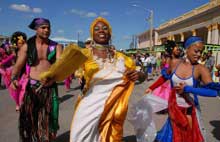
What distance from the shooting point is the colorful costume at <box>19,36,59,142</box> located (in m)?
4.21

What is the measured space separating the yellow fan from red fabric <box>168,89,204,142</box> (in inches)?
52.1

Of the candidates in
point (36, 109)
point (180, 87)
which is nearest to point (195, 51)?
point (180, 87)

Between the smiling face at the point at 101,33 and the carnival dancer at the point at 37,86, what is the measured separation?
640 millimetres

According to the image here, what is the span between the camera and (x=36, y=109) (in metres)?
4.27

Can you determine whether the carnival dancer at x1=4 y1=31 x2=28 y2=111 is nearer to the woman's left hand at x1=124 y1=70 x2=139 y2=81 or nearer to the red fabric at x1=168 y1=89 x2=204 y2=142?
the woman's left hand at x1=124 y1=70 x2=139 y2=81

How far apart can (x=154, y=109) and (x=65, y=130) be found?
6.92 ft

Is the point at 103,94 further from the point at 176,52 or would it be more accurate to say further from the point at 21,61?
the point at 176,52

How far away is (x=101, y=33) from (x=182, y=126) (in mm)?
1551

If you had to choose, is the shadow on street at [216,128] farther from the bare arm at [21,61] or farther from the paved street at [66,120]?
the bare arm at [21,61]

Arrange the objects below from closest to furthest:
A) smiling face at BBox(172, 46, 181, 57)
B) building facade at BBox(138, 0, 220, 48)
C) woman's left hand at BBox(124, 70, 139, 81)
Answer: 1. woman's left hand at BBox(124, 70, 139, 81)
2. smiling face at BBox(172, 46, 181, 57)
3. building facade at BBox(138, 0, 220, 48)

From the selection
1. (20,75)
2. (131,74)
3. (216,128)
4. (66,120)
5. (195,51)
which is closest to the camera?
(131,74)

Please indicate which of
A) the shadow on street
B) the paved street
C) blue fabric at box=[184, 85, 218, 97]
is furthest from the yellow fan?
the shadow on street

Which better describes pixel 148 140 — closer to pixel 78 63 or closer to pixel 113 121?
pixel 113 121

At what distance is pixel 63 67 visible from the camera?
11.8ft
